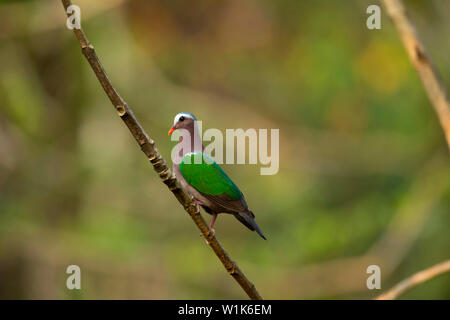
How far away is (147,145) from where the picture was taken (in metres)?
3.13

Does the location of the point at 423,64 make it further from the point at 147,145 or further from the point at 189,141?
the point at 189,141

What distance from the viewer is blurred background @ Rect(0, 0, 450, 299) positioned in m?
13.0

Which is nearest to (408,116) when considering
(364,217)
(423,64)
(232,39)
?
(364,217)

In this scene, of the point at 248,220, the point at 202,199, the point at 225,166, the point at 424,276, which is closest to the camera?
the point at 424,276

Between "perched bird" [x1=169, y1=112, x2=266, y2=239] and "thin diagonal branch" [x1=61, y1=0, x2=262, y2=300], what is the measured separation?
0.58 metres

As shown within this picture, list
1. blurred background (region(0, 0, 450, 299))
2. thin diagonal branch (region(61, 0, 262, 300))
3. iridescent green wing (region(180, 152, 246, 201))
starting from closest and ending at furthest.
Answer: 1. thin diagonal branch (region(61, 0, 262, 300))
2. iridescent green wing (region(180, 152, 246, 201))
3. blurred background (region(0, 0, 450, 299))

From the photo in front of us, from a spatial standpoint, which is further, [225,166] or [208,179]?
[225,166]

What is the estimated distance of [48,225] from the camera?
15.2 m

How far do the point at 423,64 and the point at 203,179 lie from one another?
5.99 ft

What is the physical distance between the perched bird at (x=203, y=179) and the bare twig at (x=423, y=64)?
56.2 inches

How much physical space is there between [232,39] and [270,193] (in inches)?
189

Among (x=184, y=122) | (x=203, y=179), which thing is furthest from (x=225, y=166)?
(x=184, y=122)

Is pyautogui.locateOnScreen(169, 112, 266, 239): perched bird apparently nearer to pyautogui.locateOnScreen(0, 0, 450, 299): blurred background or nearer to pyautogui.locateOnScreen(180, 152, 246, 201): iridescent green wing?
pyautogui.locateOnScreen(180, 152, 246, 201): iridescent green wing

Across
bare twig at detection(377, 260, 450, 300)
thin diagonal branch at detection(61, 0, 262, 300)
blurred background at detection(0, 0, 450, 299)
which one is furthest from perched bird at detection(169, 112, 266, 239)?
blurred background at detection(0, 0, 450, 299)
